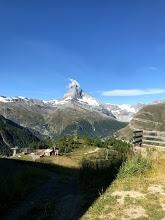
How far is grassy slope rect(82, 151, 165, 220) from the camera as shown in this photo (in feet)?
64.1

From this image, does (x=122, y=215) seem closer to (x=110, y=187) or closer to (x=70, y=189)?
(x=110, y=187)

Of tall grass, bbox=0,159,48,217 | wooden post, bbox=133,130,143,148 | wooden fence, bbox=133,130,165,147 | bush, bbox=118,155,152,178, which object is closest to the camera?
tall grass, bbox=0,159,48,217

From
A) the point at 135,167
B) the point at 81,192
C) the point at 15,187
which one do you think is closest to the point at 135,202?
the point at 81,192

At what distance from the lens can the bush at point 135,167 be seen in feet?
83.7

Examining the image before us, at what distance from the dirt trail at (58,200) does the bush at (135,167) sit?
3122 millimetres

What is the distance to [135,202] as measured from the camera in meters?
20.9

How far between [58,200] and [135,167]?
543 cm

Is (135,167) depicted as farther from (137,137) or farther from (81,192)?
(137,137)

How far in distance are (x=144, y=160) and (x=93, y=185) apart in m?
3.78

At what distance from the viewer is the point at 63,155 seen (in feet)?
207

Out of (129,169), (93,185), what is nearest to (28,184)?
(93,185)

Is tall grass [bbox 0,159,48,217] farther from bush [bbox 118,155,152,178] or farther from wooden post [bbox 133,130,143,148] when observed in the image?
wooden post [bbox 133,130,143,148]

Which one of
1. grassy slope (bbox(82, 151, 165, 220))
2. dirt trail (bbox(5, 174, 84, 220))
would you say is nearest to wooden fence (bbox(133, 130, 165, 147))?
dirt trail (bbox(5, 174, 84, 220))

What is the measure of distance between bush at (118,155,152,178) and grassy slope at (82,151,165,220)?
0.33 m
